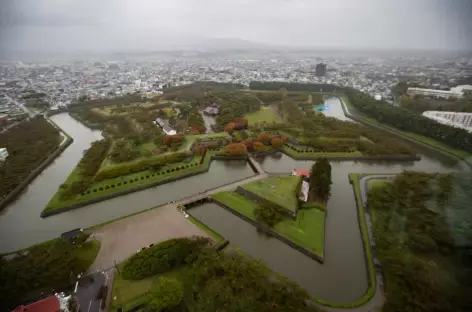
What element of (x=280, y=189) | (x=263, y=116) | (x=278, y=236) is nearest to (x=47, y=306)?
(x=278, y=236)

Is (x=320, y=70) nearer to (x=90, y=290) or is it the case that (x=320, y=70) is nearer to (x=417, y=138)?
(x=417, y=138)

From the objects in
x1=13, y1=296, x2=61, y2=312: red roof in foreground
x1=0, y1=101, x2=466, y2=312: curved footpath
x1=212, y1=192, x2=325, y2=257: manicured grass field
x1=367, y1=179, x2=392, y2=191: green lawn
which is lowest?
x1=0, y1=101, x2=466, y2=312: curved footpath

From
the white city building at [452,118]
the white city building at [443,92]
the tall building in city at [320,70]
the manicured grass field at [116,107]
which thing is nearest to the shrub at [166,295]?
the manicured grass field at [116,107]

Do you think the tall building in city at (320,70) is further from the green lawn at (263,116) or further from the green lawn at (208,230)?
the green lawn at (208,230)

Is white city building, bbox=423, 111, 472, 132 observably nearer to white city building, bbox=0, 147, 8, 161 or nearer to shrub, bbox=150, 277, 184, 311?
shrub, bbox=150, 277, 184, 311

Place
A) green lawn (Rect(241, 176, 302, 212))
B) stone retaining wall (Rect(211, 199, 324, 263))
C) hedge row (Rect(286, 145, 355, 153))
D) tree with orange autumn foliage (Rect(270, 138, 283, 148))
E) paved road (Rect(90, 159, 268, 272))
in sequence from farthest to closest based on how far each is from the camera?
1. tree with orange autumn foliage (Rect(270, 138, 283, 148))
2. hedge row (Rect(286, 145, 355, 153))
3. green lawn (Rect(241, 176, 302, 212))
4. stone retaining wall (Rect(211, 199, 324, 263))
5. paved road (Rect(90, 159, 268, 272))

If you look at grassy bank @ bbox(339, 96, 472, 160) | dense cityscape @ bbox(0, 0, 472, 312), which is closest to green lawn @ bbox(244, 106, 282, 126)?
dense cityscape @ bbox(0, 0, 472, 312)
